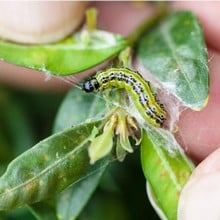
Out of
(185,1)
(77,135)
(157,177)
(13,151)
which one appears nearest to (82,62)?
(77,135)

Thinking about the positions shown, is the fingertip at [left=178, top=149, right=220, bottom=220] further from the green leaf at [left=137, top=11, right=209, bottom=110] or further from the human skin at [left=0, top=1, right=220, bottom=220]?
the green leaf at [left=137, top=11, right=209, bottom=110]

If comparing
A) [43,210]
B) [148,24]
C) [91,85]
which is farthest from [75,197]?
[148,24]

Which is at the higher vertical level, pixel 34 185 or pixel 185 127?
pixel 34 185

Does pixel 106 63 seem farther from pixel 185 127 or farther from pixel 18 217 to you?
pixel 18 217

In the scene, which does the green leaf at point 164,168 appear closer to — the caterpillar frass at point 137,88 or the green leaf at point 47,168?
the caterpillar frass at point 137,88

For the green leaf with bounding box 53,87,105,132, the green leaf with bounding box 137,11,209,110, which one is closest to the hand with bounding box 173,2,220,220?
the green leaf with bounding box 137,11,209,110
